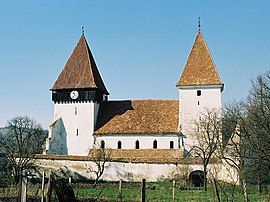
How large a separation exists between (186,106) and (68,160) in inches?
544

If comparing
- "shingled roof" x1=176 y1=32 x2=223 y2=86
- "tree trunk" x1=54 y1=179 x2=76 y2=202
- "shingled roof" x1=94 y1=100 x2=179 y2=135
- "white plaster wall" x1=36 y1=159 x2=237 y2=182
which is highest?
"shingled roof" x1=176 y1=32 x2=223 y2=86

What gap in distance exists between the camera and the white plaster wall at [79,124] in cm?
4575

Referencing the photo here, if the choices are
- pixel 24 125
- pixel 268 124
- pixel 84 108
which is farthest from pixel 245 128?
pixel 24 125

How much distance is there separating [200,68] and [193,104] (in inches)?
163

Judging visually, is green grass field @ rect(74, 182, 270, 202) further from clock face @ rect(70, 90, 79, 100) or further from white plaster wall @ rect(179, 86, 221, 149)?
clock face @ rect(70, 90, 79, 100)

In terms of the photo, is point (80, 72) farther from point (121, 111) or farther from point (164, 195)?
point (164, 195)

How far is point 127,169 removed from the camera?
38281 millimetres

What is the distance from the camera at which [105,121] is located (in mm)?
46312

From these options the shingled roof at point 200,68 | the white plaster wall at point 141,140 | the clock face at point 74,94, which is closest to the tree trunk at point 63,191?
the white plaster wall at point 141,140

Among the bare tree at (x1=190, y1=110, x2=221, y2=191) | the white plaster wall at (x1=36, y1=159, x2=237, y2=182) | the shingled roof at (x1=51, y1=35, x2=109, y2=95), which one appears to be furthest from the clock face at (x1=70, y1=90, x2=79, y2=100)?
the bare tree at (x1=190, y1=110, x2=221, y2=191)

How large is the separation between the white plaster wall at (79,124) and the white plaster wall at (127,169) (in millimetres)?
6549

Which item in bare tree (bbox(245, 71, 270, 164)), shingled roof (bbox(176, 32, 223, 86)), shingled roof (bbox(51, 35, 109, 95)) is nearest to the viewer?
bare tree (bbox(245, 71, 270, 164))

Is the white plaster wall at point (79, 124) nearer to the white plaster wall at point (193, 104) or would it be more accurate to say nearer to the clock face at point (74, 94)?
the clock face at point (74, 94)

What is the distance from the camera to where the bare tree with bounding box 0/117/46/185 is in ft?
110
